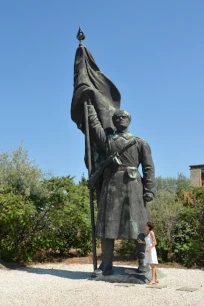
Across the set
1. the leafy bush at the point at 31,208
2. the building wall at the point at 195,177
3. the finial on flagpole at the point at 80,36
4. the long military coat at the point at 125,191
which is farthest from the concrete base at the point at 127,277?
the building wall at the point at 195,177

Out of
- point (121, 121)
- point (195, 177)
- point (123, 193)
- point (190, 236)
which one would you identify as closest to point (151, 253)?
point (123, 193)

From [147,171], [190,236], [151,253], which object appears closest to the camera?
[151,253]

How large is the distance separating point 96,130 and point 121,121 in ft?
1.84

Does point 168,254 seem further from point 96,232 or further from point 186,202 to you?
point 96,232

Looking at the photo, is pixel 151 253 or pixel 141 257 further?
pixel 141 257

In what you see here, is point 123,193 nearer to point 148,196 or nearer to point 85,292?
point 148,196

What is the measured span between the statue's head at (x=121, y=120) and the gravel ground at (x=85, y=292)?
2813 millimetres

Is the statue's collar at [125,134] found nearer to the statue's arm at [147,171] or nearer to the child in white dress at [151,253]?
the statue's arm at [147,171]

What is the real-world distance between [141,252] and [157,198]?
584 centimetres

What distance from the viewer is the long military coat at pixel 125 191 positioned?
7246 mm

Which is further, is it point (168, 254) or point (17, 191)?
point (168, 254)

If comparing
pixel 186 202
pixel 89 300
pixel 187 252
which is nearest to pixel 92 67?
pixel 89 300

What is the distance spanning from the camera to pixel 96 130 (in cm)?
781

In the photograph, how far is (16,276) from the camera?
27.5ft
